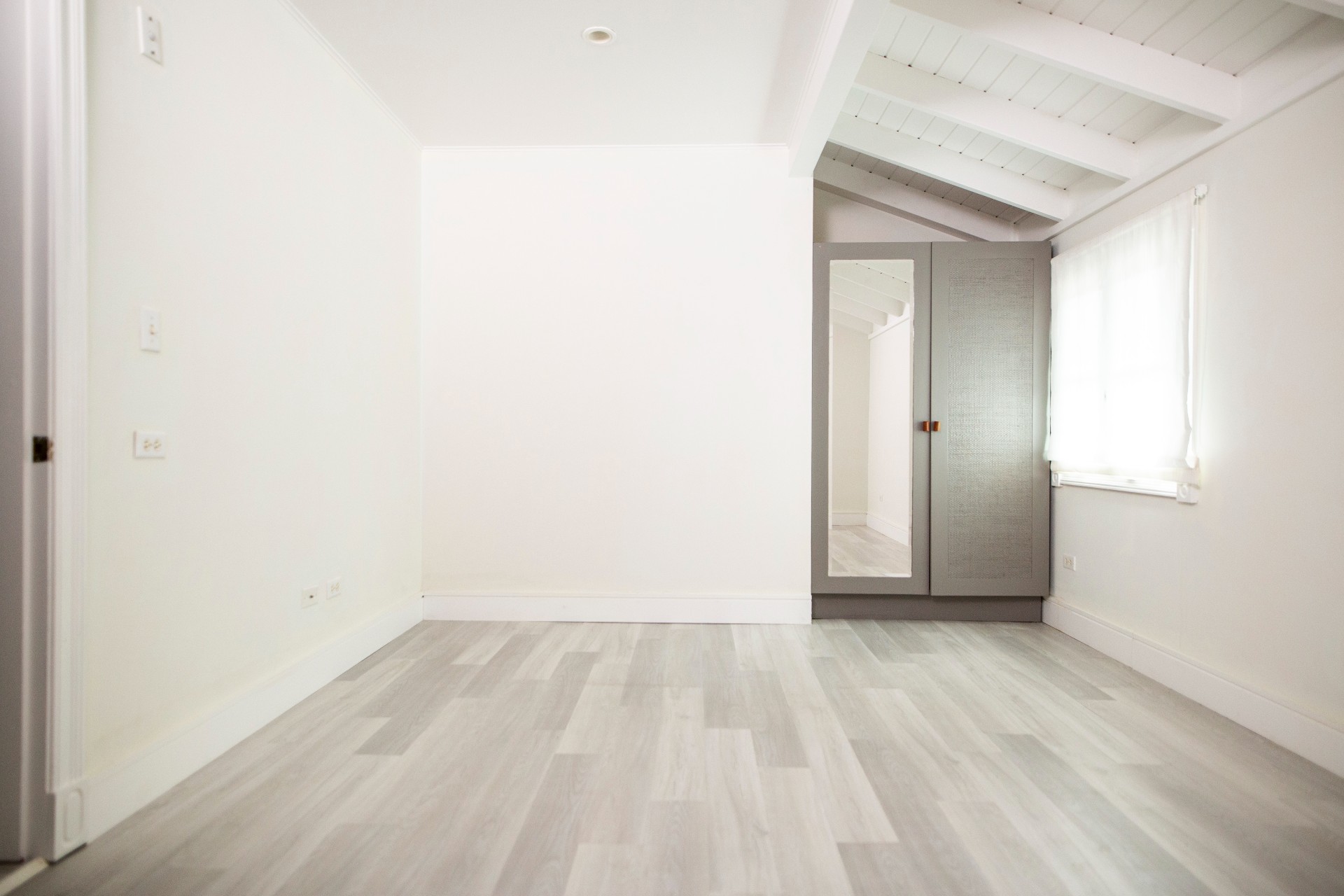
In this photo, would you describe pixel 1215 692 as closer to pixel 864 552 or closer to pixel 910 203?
pixel 864 552

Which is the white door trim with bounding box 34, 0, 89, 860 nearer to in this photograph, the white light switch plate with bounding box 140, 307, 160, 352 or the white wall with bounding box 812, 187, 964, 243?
the white light switch plate with bounding box 140, 307, 160, 352

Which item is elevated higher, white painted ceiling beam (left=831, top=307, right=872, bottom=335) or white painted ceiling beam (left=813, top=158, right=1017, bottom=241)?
white painted ceiling beam (left=813, top=158, right=1017, bottom=241)

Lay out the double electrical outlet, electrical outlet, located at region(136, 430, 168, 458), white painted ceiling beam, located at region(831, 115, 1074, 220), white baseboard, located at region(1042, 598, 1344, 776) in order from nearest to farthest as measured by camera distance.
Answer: electrical outlet, located at region(136, 430, 168, 458) → white baseboard, located at region(1042, 598, 1344, 776) → the double electrical outlet → white painted ceiling beam, located at region(831, 115, 1074, 220)

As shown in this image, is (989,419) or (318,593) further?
(989,419)

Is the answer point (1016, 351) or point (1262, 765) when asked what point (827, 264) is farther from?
point (1262, 765)

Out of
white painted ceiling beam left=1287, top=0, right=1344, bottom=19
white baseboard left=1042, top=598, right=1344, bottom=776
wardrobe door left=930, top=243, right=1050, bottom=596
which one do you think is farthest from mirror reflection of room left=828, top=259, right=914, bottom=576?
white painted ceiling beam left=1287, top=0, right=1344, bottom=19

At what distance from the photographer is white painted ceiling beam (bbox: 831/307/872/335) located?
3.73m

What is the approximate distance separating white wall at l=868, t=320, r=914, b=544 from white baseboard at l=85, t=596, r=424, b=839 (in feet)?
9.51

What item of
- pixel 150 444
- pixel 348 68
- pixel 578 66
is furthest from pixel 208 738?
pixel 578 66

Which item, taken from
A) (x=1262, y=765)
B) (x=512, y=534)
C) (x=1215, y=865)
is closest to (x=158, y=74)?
(x=512, y=534)

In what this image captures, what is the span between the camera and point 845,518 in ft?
12.2

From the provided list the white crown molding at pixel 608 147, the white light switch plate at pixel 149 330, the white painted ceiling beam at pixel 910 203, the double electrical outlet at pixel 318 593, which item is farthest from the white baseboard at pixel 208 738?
the white painted ceiling beam at pixel 910 203

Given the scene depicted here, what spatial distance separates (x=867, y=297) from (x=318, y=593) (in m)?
3.27

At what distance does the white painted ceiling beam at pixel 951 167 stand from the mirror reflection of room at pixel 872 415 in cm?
56
